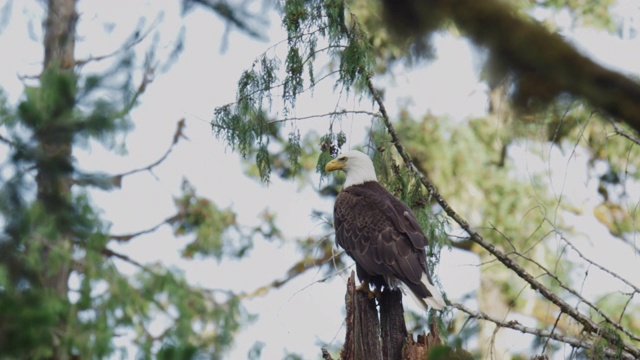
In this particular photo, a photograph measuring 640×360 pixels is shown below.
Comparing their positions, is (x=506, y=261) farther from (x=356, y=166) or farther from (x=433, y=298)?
(x=356, y=166)

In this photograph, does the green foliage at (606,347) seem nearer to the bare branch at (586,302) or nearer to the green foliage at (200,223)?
the bare branch at (586,302)

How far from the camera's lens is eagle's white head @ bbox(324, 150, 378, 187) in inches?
262

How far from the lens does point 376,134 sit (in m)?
6.23

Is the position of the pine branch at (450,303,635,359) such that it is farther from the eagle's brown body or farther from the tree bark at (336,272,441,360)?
the tree bark at (336,272,441,360)

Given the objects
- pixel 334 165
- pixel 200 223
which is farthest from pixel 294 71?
pixel 200 223

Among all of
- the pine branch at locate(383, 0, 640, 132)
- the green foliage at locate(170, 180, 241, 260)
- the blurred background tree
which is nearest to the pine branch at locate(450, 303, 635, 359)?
the blurred background tree

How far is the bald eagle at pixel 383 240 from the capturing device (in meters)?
5.60

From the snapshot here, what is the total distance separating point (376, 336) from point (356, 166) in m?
2.14

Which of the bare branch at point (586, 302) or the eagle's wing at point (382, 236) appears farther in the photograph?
the eagle's wing at point (382, 236)

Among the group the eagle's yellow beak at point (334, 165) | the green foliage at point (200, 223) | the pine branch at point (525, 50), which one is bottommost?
the pine branch at point (525, 50)

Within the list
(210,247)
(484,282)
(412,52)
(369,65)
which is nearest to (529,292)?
(484,282)

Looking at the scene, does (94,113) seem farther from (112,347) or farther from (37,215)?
(112,347)

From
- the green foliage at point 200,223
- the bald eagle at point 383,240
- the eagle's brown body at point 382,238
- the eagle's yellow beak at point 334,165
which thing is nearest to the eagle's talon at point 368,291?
the bald eagle at point 383,240

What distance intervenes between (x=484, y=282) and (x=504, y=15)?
12222 mm
